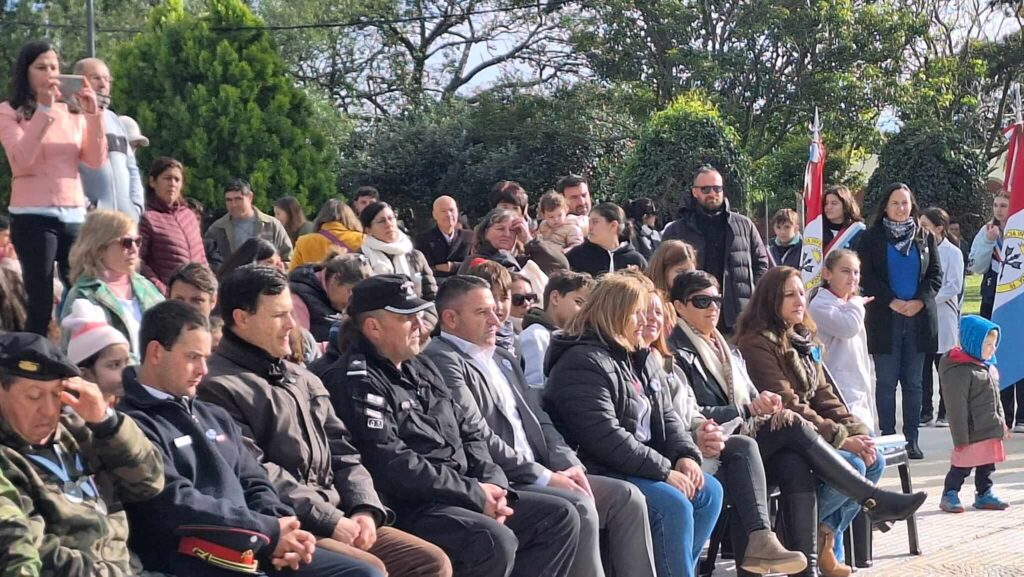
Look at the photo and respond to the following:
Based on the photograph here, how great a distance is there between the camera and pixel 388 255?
30.5ft

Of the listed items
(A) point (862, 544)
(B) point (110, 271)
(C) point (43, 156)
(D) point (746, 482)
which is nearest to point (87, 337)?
(B) point (110, 271)

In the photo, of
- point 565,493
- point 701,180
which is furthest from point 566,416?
point 701,180

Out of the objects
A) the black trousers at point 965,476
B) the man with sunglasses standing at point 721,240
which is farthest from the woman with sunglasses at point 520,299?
the black trousers at point 965,476

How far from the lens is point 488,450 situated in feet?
19.1

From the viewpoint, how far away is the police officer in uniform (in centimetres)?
380

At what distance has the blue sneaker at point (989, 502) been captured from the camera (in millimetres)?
8648

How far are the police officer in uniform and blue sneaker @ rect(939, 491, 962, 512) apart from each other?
584cm

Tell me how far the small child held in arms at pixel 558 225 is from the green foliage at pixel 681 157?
30.9 feet

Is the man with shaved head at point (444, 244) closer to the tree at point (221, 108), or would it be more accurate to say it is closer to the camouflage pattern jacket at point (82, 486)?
the camouflage pattern jacket at point (82, 486)

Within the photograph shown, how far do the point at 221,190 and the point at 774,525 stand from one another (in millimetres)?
17210

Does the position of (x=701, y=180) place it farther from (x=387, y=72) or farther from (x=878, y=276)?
(x=387, y=72)

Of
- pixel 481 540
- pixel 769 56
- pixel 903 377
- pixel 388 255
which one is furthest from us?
pixel 769 56

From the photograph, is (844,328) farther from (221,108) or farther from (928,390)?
(221,108)

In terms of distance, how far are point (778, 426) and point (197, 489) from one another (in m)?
3.42
